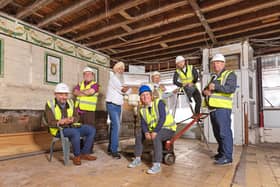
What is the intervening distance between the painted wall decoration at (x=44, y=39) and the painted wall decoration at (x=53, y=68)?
19 centimetres

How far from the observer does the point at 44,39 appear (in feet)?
12.8

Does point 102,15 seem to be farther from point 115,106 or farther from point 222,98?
point 222,98

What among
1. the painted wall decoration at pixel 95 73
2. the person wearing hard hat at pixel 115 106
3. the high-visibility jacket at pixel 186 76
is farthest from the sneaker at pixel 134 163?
the painted wall decoration at pixel 95 73

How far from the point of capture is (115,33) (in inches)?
170

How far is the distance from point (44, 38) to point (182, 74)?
8.83ft

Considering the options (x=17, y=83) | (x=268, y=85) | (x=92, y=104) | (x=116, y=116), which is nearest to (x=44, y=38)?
(x=17, y=83)

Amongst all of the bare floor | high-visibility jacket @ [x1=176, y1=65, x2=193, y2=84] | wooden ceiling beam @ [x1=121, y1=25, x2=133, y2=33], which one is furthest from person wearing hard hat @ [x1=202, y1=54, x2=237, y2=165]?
wooden ceiling beam @ [x1=121, y1=25, x2=133, y2=33]

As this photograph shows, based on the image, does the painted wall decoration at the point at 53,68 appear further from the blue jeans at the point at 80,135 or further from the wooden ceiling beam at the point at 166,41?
the wooden ceiling beam at the point at 166,41

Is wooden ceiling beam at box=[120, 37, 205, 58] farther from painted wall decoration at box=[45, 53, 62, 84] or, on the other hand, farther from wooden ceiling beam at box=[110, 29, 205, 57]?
painted wall decoration at box=[45, 53, 62, 84]

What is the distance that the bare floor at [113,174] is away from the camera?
1.95 metres

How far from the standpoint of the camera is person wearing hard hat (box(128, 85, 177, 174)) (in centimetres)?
240

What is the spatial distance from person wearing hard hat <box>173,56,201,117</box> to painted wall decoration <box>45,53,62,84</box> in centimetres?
237

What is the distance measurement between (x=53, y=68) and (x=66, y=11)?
4.09 ft

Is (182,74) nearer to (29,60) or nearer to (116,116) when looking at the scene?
(116,116)
